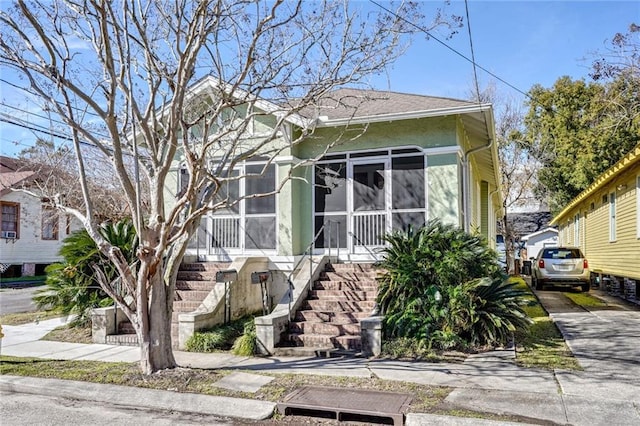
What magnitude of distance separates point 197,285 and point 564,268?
41.6ft

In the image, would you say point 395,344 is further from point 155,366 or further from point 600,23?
point 600,23

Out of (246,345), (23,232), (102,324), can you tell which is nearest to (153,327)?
(246,345)

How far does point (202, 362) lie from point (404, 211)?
5.95 m

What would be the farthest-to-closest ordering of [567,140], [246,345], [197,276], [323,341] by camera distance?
[567,140] < [197,276] < [323,341] < [246,345]

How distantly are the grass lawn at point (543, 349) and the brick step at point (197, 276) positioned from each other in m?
6.60

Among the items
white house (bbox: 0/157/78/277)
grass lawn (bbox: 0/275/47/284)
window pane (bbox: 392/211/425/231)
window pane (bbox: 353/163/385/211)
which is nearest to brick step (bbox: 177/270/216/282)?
window pane (bbox: 353/163/385/211)

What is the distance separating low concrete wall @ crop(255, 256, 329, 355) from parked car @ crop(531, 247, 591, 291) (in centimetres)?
1007

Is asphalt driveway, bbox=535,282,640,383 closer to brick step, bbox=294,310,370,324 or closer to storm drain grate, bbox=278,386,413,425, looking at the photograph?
storm drain grate, bbox=278,386,413,425

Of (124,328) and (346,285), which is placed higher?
(346,285)

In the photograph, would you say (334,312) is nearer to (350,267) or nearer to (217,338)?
(350,267)

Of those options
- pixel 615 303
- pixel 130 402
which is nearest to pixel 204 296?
pixel 130 402

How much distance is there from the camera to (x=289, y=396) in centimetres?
610

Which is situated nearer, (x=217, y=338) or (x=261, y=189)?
(x=217, y=338)

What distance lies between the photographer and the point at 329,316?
378 inches
